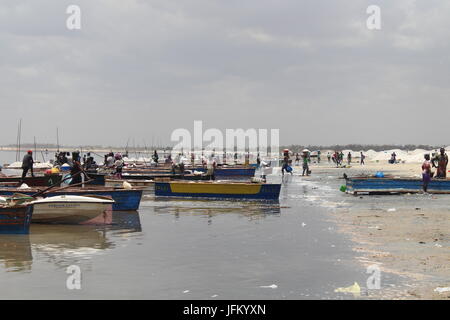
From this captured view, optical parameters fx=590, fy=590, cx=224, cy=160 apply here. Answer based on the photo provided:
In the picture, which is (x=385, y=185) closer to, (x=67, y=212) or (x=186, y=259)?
(x=67, y=212)

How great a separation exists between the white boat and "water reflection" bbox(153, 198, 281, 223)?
3684mm

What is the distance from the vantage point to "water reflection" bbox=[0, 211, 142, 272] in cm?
1375

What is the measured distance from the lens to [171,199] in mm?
30109

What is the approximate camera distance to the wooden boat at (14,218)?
17.0 metres

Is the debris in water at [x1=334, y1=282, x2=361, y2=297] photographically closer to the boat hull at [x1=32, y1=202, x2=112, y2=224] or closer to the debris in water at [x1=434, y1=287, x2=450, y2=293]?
the debris in water at [x1=434, y1=287, x2=450, y2=293]

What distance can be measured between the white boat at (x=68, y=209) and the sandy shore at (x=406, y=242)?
8.01 meters

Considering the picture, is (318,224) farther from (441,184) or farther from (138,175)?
(138,175)

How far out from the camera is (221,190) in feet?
97.1

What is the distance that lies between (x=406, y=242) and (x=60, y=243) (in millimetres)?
9467

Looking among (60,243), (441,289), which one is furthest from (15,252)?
(441,289)

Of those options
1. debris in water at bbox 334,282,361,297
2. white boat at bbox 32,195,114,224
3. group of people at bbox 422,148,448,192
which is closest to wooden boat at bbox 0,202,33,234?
white boat at bbox 32,195,114,224

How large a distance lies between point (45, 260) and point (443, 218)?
13.9 m

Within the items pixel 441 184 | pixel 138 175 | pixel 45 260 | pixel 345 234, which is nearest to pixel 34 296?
pixel 45 260

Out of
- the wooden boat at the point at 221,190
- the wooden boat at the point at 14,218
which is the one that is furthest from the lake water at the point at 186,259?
the wooden boat at the point at 221,190
